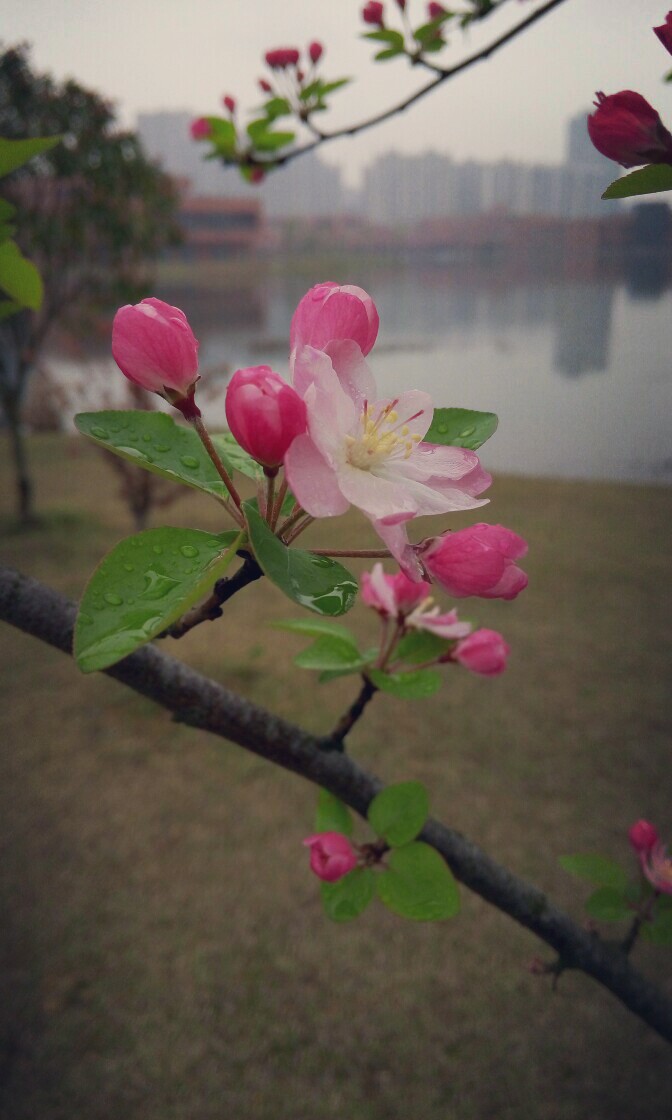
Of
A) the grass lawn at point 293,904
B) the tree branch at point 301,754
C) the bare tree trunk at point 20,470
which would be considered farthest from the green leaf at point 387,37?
the bare tree trunk at point 20,470

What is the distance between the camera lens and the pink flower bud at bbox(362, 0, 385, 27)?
4.17ft

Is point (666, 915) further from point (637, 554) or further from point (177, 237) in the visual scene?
point (177, 237)

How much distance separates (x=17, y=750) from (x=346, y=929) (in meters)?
1.25

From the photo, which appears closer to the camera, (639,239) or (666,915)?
(666,915)

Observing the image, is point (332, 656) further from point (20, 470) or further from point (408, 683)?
point (20, 470)

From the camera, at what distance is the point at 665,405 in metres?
3.33

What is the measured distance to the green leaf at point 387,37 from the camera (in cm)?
104

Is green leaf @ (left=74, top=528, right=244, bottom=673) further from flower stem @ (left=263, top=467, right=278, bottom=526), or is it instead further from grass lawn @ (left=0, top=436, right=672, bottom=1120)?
grass lawn @ (left=0, top=436, right=672, bottom=1120)

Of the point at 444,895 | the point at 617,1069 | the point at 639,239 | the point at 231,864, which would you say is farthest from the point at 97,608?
the point at 639,239

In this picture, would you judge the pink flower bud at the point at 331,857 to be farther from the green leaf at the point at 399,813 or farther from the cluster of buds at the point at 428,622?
the cluster of buds at the point at 428,622

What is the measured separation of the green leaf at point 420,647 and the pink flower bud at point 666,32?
46 centimetres

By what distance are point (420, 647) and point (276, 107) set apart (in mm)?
1103

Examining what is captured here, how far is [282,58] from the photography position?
4.84 feet

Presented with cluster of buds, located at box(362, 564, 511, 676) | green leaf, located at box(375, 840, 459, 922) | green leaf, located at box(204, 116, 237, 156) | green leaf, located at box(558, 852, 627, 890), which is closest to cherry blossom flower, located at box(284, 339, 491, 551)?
cluster of buds, located at box(362, 564, 511, 676)
